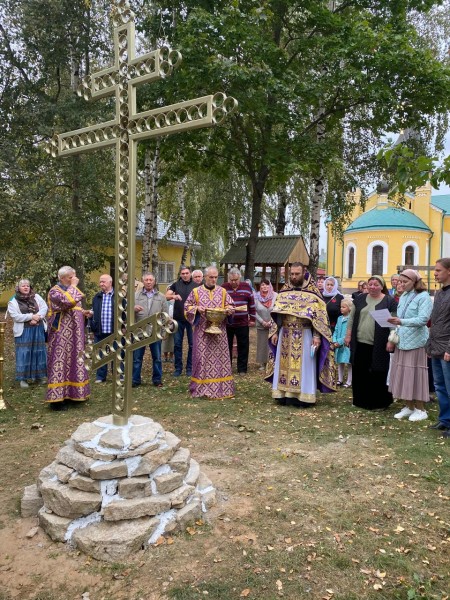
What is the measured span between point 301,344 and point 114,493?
394 cm

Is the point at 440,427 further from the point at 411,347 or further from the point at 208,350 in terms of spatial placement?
the point at 208,350

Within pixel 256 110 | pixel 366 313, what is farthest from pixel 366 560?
pixel 256 110

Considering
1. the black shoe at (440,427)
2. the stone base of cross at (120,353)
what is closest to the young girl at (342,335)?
the black shoe at (440,427)

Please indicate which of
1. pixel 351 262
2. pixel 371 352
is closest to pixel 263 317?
pixel 371 352

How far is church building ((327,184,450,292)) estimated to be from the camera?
114ft

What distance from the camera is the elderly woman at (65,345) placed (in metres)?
6.43

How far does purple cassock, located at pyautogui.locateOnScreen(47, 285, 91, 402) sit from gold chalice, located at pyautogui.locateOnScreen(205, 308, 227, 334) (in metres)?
1.79

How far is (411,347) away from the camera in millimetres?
6031

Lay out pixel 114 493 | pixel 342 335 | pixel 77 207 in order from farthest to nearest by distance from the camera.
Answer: pixel 77 207, pixel 342 335, pixel 114 493

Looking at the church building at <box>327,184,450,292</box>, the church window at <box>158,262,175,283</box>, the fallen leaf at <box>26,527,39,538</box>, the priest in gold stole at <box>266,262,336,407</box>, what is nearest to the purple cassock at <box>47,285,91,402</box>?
the priest in gold stole at <box>266,262,336,407</box>

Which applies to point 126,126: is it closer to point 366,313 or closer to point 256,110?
point 366,313

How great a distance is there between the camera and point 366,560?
3041 mm

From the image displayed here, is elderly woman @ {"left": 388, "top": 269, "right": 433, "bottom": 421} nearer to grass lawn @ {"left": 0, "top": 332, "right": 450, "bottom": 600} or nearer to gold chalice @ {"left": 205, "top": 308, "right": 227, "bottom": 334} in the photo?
grass lawn @ {"left": 0, "top": 332, "right": 450, "bottom": 600}

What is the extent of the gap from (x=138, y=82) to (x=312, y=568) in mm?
3323
